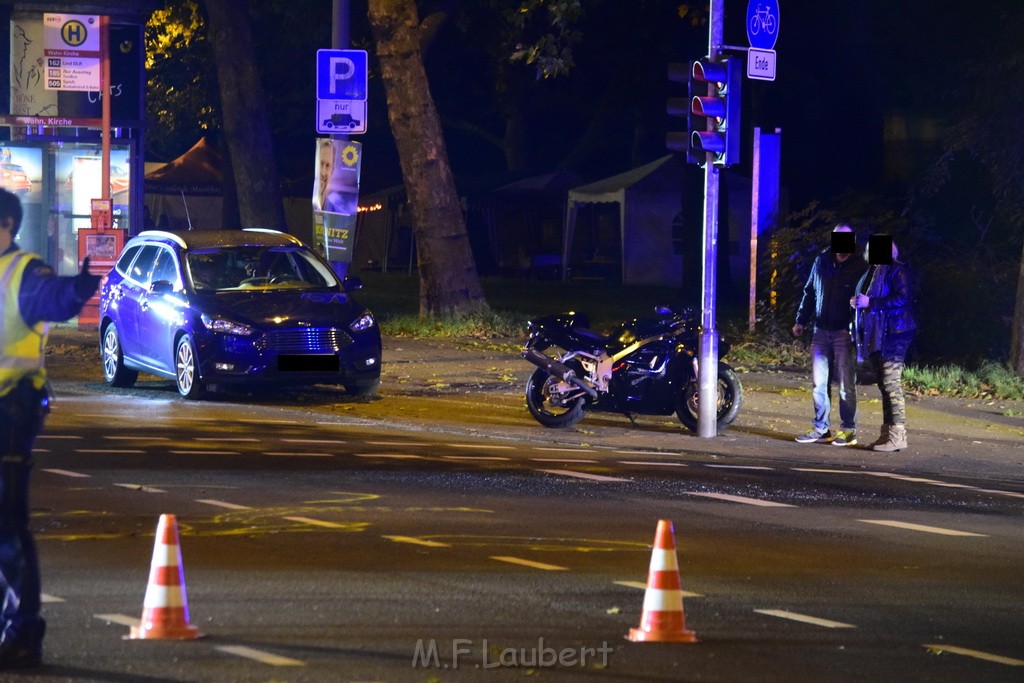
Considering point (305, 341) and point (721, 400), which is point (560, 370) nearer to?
point (721, 400)

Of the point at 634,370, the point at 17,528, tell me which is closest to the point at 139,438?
the point at 634,370

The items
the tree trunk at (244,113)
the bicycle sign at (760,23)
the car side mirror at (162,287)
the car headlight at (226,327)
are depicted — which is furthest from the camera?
the tree trunk at (244,113)

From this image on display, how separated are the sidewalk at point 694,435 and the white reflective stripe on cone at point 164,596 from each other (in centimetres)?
719

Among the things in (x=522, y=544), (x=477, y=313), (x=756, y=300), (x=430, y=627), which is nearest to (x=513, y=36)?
(x=477, y=313)

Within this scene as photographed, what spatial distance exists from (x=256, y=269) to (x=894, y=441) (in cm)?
664

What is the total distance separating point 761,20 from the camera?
1786 centimetres

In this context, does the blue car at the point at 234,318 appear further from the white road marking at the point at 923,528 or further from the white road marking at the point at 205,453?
the white road marking at the point at 923,528

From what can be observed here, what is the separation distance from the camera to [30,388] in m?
6.34

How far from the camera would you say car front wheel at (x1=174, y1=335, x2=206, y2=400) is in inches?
611

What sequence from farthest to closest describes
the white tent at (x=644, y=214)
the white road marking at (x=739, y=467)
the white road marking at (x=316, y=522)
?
the white tent at (x=644, y=214)
the white road marking at (x=739, y=467)
the white road marking at (x=316, y=522)

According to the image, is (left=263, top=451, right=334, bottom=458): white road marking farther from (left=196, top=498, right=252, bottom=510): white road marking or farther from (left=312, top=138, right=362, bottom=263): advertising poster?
(left=312, top=138, right=362, bottom=263): advertising poster

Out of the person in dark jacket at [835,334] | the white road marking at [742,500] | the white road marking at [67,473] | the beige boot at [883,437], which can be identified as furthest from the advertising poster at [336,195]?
the white road marking at [742,500]

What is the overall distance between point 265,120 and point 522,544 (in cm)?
2258

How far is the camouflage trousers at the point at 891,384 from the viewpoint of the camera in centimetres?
1353
